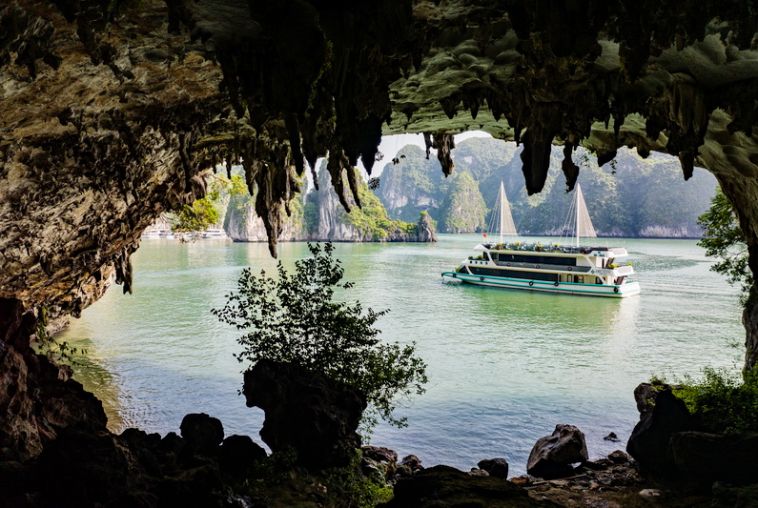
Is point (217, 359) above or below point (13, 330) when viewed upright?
below

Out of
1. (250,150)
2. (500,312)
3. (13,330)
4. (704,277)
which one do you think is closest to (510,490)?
(250,150)

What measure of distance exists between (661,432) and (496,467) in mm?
4057

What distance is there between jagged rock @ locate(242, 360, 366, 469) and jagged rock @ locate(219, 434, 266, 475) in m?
0.61

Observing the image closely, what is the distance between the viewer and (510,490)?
754cm

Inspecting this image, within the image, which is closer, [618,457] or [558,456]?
[558,456]

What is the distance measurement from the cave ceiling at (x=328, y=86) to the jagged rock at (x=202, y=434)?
15.4ft

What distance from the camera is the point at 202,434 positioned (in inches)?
459

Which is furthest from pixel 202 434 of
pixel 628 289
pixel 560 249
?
pixel 628 289

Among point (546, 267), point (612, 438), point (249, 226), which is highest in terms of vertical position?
point (249, 226)

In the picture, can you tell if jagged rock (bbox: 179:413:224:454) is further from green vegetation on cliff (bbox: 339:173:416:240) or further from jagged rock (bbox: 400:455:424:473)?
green vegetation on cliff (bbox: 339:173:416:240)

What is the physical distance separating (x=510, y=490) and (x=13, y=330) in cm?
871

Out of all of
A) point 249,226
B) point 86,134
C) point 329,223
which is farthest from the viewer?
point 329,223

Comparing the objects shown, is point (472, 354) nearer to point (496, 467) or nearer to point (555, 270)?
point (496, 467)

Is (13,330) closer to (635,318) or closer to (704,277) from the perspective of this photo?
(635,318)
